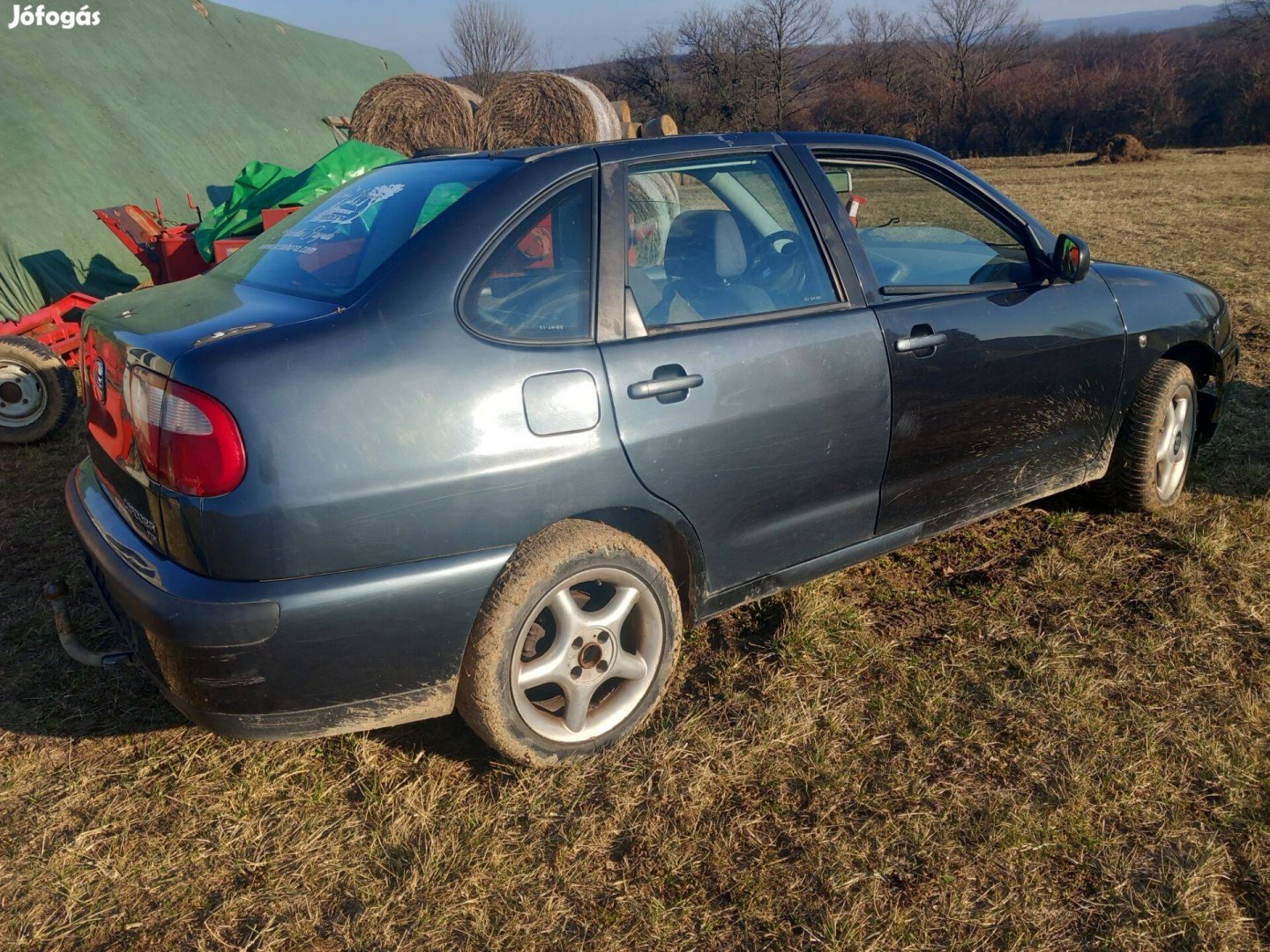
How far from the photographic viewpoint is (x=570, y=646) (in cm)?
263

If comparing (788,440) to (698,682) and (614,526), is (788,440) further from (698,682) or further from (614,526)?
(698,682)

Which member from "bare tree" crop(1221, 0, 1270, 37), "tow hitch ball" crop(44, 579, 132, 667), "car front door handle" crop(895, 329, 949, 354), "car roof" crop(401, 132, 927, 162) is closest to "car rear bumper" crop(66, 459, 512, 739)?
"tow hitch ball" crop(44, 579, 132, 667)

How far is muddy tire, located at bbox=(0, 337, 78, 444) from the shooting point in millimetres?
5582

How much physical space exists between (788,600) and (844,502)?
0.57m

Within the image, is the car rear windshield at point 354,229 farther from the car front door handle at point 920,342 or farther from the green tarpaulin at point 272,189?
the green tarpaulin at point 272,189

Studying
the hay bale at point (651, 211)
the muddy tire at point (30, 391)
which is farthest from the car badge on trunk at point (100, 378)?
the muddy tire at point (30, 391)

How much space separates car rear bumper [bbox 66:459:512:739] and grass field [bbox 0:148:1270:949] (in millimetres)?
366

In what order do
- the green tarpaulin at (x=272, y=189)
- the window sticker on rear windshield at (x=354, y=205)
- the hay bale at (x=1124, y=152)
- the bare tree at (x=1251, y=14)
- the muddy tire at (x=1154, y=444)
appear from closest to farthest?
→ the window sticker on rear windshield at (x=354, y=205) < the muddy tire at (x=1154, y=444) < the green tarpaulin at (x=272, y=189) < the hay bale at (x=1124, y=152) < the bare tree at (x=1251, y=14)

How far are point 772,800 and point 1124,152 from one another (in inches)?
1310

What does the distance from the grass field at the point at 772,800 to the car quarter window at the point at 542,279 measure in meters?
1.20

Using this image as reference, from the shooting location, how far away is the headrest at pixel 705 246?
2924 mm

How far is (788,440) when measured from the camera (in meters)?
2.87

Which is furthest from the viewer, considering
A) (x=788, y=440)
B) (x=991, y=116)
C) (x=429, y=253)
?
(x=991, y=116)

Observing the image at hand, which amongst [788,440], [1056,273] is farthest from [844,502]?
[1056,273]
